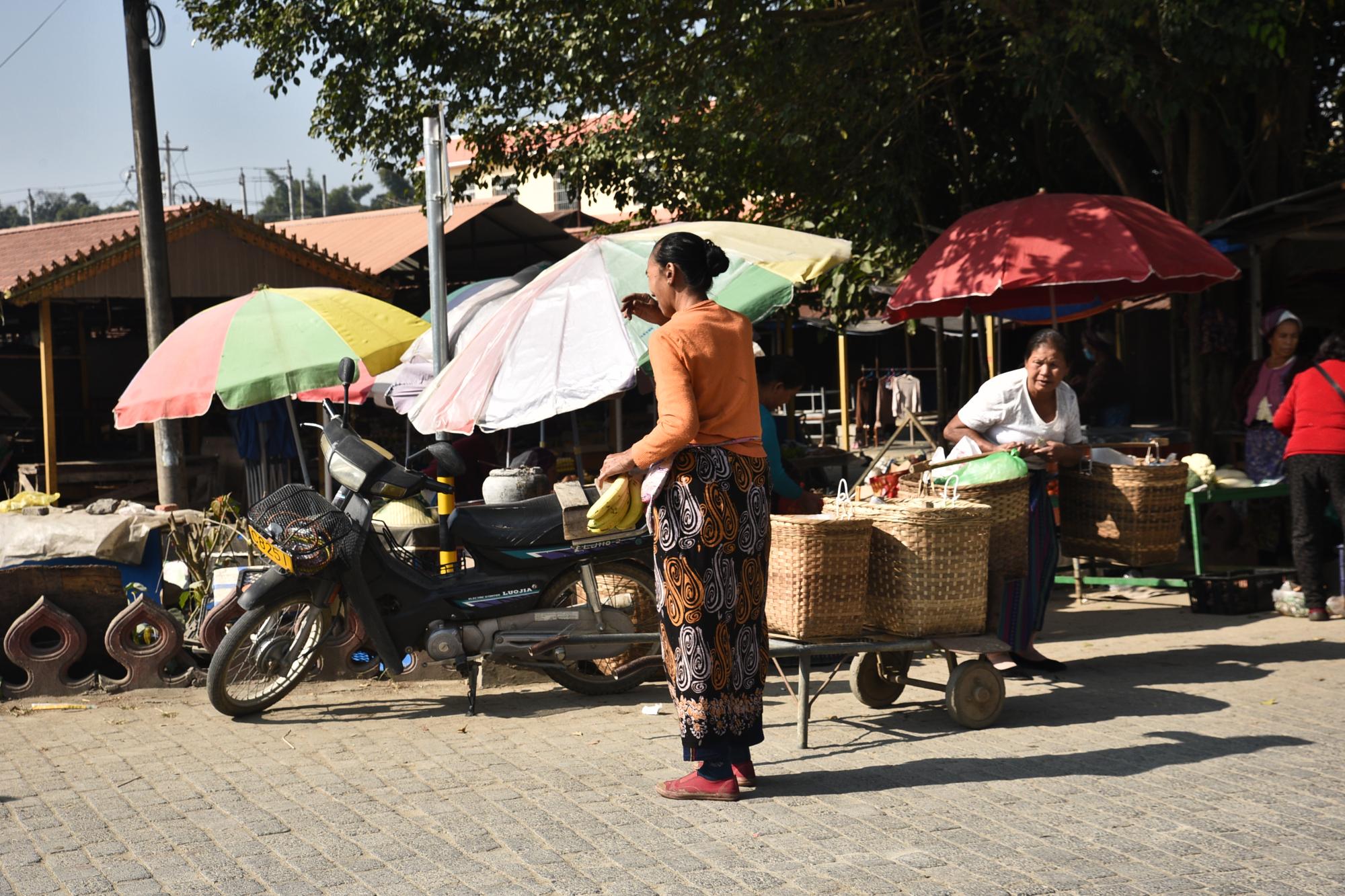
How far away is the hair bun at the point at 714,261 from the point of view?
4906 mm

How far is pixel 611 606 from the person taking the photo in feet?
22.2

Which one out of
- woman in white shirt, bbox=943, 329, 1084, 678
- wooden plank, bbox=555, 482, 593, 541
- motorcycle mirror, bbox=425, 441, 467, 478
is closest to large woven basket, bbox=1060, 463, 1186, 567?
woman in white shirt, bbox=943, 329, 1084, 678

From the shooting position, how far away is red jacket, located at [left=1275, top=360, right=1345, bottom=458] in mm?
8234

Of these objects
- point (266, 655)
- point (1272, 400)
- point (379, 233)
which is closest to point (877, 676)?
point (266, 655)

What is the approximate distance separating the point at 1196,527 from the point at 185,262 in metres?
9.65

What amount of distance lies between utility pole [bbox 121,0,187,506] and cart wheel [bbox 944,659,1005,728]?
20.0 feet

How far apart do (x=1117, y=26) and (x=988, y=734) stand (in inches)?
246

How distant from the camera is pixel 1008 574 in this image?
6090 millimetres

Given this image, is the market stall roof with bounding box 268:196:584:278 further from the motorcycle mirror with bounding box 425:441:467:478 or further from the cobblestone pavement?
the cobblestone pavement

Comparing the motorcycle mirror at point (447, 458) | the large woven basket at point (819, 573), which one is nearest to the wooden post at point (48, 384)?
the motorcycle mirror at point (447, 458)

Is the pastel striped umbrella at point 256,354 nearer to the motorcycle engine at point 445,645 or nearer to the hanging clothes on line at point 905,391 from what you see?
the motorcycle engine at point 445,645

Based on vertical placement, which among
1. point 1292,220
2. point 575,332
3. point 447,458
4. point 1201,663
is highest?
point 1292,220

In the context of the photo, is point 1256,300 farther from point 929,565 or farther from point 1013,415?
point 929,565

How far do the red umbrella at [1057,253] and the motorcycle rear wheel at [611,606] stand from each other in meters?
3.31
